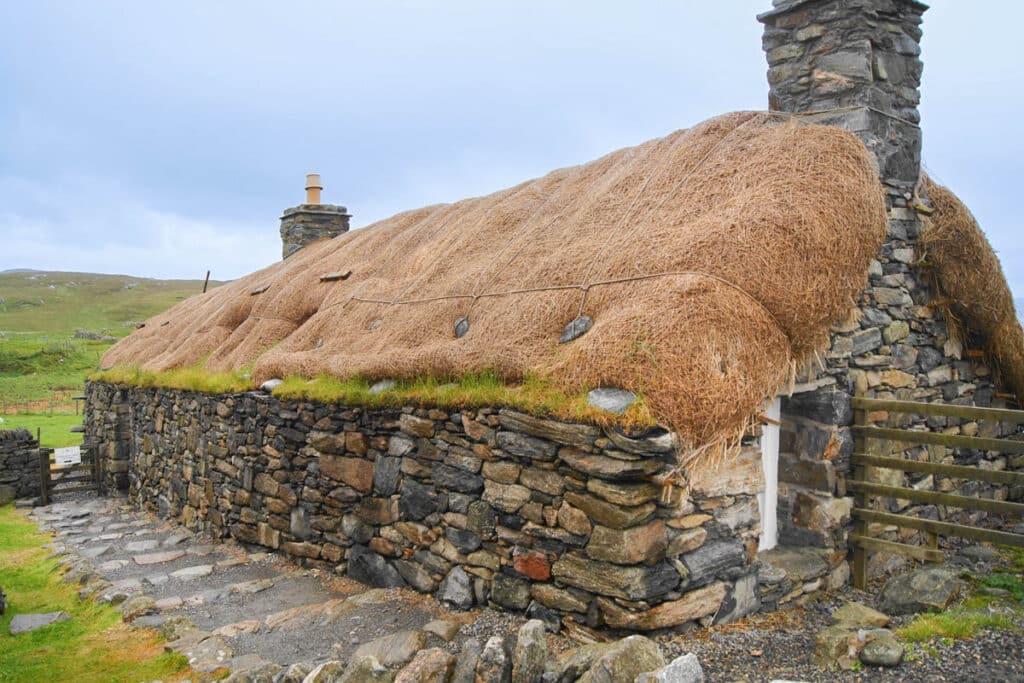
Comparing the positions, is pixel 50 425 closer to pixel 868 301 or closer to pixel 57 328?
pixel 868 301

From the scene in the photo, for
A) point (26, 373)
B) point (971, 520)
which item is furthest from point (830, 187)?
point (26, 373)

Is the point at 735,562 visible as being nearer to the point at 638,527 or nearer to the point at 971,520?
the point at 638,527

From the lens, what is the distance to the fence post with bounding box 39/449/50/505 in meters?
16.5

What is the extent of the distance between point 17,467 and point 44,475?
3.31ft

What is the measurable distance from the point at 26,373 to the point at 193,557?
37315 millimetres

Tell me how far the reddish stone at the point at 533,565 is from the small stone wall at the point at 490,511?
0.04 feet

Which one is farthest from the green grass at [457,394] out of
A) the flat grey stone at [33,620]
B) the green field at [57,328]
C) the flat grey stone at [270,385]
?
the green field at [57,328]

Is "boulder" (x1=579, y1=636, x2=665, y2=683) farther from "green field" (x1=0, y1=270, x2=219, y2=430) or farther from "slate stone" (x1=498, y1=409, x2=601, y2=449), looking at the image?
"green field" (x1=0, y1=270, x2=219, y2=430)

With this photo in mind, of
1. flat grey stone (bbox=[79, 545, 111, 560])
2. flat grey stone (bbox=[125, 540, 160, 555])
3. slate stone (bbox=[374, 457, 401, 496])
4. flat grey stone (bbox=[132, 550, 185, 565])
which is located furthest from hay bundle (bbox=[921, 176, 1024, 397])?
flat grey stone (bbox=[79, 545, 111, 560])

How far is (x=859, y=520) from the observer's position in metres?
7.25

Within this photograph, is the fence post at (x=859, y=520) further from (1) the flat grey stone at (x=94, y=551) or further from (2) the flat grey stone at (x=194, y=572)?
(1) the flat grey stone at (x=94, y=551)

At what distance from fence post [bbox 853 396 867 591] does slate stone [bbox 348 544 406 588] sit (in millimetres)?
4444

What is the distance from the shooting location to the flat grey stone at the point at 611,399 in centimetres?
546

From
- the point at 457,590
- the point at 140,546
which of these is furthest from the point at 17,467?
the point at 457,590
